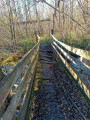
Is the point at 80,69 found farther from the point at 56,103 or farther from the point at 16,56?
the point at 16,56

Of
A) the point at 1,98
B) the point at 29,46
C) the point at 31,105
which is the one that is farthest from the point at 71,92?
the point at 29,46

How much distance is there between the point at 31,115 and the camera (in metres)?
2.99

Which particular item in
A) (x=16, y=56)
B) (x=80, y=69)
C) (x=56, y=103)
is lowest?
(x=56, y=103)

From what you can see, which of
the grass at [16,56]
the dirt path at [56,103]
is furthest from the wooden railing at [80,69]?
the grass at [16,56]

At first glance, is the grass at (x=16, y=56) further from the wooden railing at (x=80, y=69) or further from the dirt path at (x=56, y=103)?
the wooden railing at (x=80, y=69)

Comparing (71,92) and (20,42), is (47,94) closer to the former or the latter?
(71,92)

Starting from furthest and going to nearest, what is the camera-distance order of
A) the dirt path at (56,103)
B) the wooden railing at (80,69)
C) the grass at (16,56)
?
the grass at (16,56), the wooden railing at (80,69), the dirt path at (56,103)

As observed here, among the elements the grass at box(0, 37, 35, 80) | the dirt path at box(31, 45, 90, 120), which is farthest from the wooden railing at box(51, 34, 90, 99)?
the grass at box(0, 37, 35, 80)

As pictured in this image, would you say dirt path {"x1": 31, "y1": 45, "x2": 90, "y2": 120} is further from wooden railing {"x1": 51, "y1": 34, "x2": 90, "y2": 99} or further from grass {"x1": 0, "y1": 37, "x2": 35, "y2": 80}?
grass {"x1": 0, "y1": 37, "x2": 35, "y2": 80}

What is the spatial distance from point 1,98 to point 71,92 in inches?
122

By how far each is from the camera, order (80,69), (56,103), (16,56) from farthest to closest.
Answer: (16,56), (80,69), (56,103)

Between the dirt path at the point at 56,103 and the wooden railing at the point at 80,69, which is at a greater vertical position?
the wooden railing at the point at 80,69

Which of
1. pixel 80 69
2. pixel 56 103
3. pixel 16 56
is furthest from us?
pixel 16 56

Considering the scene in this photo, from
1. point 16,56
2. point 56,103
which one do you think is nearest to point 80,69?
point 56,103
